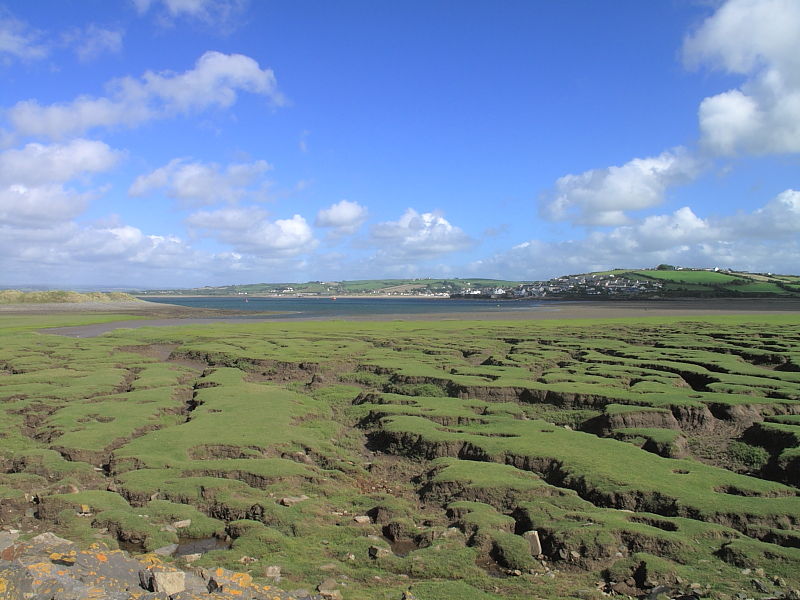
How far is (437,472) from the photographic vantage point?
13094 millimetres

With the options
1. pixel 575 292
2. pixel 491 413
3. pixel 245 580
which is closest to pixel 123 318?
pixel 491 413

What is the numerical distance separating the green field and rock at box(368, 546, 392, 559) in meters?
0.04

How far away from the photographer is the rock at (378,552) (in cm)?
938

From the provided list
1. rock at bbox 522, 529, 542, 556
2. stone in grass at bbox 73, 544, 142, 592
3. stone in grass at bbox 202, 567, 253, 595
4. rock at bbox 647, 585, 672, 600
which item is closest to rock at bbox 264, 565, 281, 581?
stone in grass at bbox 202, 567, 253, 595

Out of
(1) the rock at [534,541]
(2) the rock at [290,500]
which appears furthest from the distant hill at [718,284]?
(2) the rock at [290,500]

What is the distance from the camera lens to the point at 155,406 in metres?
19.0

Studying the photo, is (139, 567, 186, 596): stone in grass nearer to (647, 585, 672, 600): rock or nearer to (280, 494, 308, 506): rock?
(280, 494, 308, 506): rock

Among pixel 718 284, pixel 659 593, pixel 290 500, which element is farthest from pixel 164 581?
pixel 718 284

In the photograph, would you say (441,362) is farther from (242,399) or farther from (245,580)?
(245,580)

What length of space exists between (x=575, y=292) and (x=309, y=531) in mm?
194393

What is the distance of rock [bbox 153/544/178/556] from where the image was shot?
9.36 m

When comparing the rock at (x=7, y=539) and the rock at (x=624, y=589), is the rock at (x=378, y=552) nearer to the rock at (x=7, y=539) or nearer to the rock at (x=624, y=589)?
the rock at (x=624, y=589)

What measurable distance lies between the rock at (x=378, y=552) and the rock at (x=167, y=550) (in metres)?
3.37

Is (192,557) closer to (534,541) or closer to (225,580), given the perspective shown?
(225,580)
